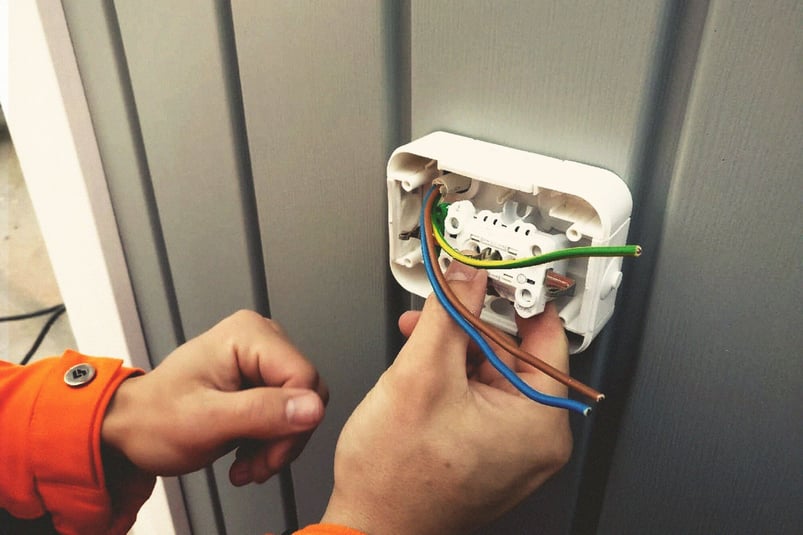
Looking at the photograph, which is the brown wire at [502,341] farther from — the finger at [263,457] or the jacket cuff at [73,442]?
the jacket cuff at [73,442]

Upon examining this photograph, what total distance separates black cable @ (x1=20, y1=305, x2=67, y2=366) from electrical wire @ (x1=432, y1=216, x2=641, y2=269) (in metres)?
1.93

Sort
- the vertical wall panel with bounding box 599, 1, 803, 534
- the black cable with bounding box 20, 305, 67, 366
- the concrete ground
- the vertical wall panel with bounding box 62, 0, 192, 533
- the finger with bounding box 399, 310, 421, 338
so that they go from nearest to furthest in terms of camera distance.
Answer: the vertical wall panel with bounding box 599, 1, 803, 534 < the finger with bounding box 399, 310, 421, 338 < the vertical wall panel with bounding box 62, 0, 192, 533 < the black cable with bounding box 20, 305, 67, 366 < the concrete ground

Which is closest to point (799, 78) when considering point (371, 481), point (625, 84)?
point (625, 84)

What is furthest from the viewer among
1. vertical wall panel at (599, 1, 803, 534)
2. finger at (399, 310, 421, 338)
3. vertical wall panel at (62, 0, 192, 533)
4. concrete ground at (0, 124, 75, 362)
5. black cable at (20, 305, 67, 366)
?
concrete ground at (0, 124, 75, 362)

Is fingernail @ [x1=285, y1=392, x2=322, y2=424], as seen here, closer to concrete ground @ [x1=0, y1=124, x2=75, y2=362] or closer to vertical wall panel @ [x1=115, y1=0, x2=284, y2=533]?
vertical wall panel @ [x1=115, y1=0, x2=284, y2=533]

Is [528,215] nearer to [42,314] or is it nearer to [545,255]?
[545,255]

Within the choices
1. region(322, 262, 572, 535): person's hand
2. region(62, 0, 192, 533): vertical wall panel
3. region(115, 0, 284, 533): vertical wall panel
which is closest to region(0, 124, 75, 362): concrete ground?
region(62, 0, 192, 533): vertical wall panel

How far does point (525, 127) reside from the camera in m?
0.41

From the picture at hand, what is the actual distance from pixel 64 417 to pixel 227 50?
33 cm

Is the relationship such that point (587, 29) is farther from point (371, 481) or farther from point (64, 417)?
point (64, 417)

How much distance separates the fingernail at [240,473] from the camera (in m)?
0.55

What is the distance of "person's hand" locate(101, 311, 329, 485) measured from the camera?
1.65 ft

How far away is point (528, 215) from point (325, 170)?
0.19 meters

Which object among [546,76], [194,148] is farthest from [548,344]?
[194,148]
